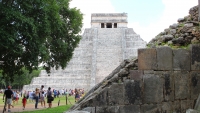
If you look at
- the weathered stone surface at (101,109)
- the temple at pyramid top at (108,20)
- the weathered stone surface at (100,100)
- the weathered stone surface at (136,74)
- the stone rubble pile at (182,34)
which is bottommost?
the weathered stone surface at (101,109)

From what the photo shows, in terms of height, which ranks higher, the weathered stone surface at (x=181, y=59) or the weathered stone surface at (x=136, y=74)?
the weathered stone surface at (x=181, y=59)

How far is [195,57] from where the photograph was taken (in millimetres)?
7555

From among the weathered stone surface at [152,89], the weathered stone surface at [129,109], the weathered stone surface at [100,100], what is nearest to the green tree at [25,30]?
the weathered stone surface at [100,100]

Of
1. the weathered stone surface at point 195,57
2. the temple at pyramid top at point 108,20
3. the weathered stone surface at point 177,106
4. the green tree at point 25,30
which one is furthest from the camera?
the temple at pyramid top at point 108,20

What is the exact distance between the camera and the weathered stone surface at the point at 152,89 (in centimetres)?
716

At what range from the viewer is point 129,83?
7.11 m

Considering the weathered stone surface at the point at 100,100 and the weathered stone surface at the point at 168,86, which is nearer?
the weathered stone surface at the point at 100,100

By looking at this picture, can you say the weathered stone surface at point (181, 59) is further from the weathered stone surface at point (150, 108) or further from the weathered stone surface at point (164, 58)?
the weathered stone surface at point (150, 108)

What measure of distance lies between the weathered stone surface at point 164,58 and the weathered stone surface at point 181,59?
0.15 metres

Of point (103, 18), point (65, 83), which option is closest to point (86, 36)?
point (103, 18)

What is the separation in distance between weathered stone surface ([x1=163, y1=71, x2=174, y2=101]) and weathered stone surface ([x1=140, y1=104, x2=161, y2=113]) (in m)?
0.30

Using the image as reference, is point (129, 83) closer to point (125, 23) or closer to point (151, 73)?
point (151, 73)

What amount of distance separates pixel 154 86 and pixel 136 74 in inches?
21.3

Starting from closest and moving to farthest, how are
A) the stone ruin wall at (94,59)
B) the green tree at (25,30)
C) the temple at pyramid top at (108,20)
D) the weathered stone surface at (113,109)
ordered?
the weathered stone surface at (113,109) < the green tree at (25,30) < the stone ruin wall at (94,59) < the temple at pyramid top at (108,20)
